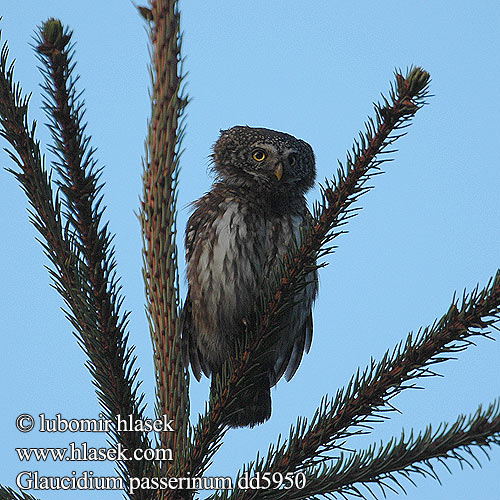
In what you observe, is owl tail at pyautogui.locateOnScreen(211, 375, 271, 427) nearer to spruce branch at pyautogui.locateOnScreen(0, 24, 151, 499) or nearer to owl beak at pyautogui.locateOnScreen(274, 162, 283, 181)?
A: owl beak at pyautogui.locateOnScreen(274, 162, 283, 181)

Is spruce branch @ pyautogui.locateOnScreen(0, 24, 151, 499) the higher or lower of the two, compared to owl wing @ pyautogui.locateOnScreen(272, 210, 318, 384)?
higher

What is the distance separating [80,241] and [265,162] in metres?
2.54

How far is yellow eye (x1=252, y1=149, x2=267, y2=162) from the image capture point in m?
4.22

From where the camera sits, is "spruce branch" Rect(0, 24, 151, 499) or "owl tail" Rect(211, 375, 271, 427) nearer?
"spruce branch" Rect(0, 24, 151, 499)

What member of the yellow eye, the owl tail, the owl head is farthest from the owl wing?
the yellow eye

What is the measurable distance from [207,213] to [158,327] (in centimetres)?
211

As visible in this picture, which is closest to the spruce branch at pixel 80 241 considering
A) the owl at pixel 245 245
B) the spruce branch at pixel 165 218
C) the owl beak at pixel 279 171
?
the spruce branch at pixel 165 218

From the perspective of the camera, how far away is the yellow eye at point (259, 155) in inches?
166

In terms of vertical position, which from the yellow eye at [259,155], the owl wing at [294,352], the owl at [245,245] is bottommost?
the owl wing at [294,352]

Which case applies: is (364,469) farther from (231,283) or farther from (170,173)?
(231,283)

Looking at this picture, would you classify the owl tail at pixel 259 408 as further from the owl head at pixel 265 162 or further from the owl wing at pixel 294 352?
the owl head at pixel 265 162

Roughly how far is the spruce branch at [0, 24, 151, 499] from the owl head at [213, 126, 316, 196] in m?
2.36

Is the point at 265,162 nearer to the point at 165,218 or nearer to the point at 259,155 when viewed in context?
the point at 259,155

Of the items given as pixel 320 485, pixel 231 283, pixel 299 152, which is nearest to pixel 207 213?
pixel 231 283
